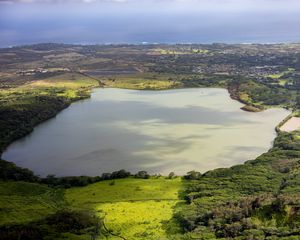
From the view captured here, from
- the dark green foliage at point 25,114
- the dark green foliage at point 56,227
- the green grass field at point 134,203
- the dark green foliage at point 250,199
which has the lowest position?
the green grass field at point 134,203

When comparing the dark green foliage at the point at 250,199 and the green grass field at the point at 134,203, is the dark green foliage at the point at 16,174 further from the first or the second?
the dark green foliage at the point at 250,199

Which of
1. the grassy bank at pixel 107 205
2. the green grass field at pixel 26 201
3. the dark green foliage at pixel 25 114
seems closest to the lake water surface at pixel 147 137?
the dark green foliage at pixel 25 114

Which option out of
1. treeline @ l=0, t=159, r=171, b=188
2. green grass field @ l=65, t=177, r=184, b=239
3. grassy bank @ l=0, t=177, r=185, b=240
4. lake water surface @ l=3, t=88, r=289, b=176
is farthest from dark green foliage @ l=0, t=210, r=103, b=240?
lake water surface @ l=3, t=88, r=289, b=176

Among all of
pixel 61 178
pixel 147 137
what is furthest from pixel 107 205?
pixel 147 137

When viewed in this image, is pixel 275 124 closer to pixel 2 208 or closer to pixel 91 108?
pixel 91 108

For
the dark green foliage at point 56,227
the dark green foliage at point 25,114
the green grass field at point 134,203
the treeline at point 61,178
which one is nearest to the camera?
the dark green foliage at point 56,227

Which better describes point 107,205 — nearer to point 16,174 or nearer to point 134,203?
point 134,203

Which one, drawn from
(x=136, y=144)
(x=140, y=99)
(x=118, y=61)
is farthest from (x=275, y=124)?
Answer: (x=118, y=61)
